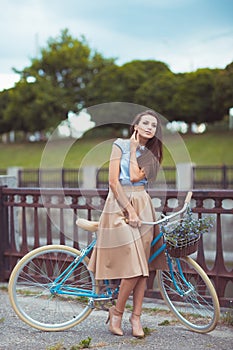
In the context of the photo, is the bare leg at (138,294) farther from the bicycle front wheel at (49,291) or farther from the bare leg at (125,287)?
the bicycle front wheel at (49,291)

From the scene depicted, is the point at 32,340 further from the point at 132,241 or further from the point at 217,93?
the point at 217,93

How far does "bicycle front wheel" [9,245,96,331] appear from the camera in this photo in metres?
4.34

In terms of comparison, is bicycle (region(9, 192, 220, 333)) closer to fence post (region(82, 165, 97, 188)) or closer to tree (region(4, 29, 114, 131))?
fence post (region(82, 165, 97, 188))

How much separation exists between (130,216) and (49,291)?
99 cm

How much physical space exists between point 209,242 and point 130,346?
852cm

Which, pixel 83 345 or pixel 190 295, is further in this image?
pixel 190 295

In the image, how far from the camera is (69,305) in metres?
4.89

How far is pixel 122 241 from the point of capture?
405cm

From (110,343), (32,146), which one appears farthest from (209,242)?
(32,146)

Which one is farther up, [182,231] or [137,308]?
[182,231]

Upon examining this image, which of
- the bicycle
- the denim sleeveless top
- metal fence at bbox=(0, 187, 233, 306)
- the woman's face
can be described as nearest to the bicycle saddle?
the bicycle

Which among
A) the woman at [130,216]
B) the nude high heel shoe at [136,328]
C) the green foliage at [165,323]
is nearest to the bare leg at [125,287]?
the woman at [130,216]

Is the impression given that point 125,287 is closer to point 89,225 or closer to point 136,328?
point 136,328

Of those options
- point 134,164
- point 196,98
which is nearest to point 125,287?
point 134,164
